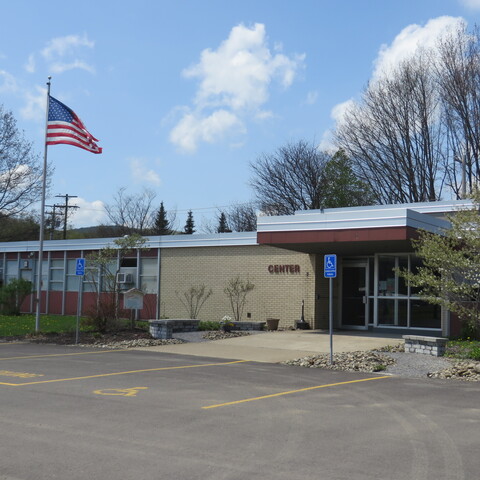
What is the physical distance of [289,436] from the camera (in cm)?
753

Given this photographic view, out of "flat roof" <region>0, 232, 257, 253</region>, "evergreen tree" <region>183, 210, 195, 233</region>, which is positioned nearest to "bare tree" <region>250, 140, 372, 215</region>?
"flat roof" <region>0, 232, 257, 253</region>

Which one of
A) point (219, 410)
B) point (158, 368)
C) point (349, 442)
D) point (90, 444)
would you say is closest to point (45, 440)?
point (90, 444)

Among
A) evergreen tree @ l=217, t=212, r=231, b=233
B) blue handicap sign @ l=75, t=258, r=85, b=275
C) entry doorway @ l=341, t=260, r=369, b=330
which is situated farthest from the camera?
evergreen tree @ l=217, t=212, r=231, b=233

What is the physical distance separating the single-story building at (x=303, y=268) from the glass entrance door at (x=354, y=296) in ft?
0.13

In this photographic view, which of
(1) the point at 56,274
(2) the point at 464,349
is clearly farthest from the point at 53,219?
(2) the point at 464,349

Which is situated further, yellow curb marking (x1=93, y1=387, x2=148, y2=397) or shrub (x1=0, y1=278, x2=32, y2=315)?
shrub (x1=0, y1=278, x2=32, y2=315)

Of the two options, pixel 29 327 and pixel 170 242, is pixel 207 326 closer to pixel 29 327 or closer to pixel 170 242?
pixel 170 242

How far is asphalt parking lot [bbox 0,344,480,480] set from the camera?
615cm

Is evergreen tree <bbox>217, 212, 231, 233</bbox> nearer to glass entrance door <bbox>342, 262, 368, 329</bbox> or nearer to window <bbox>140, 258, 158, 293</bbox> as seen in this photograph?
window <bbox>140, 258, 158, 293</bbox>

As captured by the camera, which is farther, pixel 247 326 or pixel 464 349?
pixel 247 326

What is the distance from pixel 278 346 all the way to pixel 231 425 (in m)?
10.8

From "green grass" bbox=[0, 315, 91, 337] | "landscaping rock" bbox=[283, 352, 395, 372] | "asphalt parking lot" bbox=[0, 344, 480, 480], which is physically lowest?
"asphalt parking lot" bbox=[0, 344, 480, 480]

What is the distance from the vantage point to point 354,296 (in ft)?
80.2

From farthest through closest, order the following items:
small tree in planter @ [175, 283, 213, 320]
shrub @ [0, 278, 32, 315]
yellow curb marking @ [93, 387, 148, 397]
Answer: shrub @ [0, 278, 32, 315]
small tree in planter @ [175, 283, 213, 320]
yellow curb marking @ [93, 387, 148, 397]
